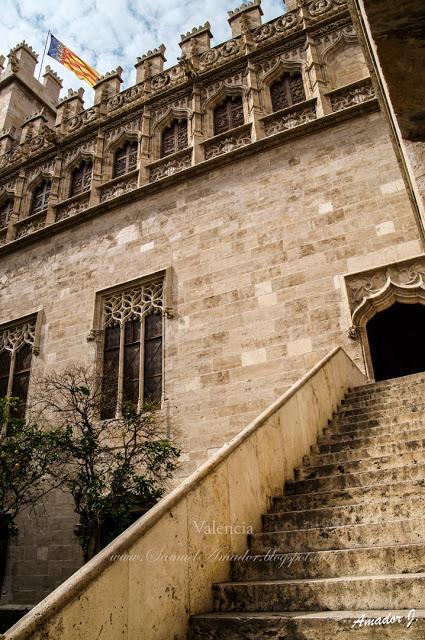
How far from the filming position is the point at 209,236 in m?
10.6

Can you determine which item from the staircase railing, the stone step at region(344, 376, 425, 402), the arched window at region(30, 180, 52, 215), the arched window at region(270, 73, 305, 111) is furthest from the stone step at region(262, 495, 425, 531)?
the arched window at region(30, 180, 52, 215)

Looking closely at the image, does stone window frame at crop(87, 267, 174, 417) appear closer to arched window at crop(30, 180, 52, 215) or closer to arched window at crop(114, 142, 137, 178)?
arched window at crop(114, 142, 137, 178)

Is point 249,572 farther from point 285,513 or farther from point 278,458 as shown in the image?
point 278,458

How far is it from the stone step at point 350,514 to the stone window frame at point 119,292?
5813 mm

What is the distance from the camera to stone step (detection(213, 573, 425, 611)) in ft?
8.54

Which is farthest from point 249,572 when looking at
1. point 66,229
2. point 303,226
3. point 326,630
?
point 66,229

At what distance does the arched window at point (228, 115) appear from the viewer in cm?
1227

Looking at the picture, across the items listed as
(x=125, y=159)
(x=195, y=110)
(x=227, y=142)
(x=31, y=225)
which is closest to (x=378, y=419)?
(x=227, y=142)

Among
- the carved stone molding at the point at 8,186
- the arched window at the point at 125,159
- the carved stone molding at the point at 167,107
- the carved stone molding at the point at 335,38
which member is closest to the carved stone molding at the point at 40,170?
the carved stone molding at the point at 8,186

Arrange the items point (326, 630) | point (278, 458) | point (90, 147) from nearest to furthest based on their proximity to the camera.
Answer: point (326, 630) → point (278, 458) → point (90, 147)

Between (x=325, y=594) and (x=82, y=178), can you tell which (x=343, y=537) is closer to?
(x=325, y=594)

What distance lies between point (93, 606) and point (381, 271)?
7483 millimetres

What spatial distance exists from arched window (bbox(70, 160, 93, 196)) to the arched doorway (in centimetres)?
889

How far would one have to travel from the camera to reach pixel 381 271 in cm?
859
